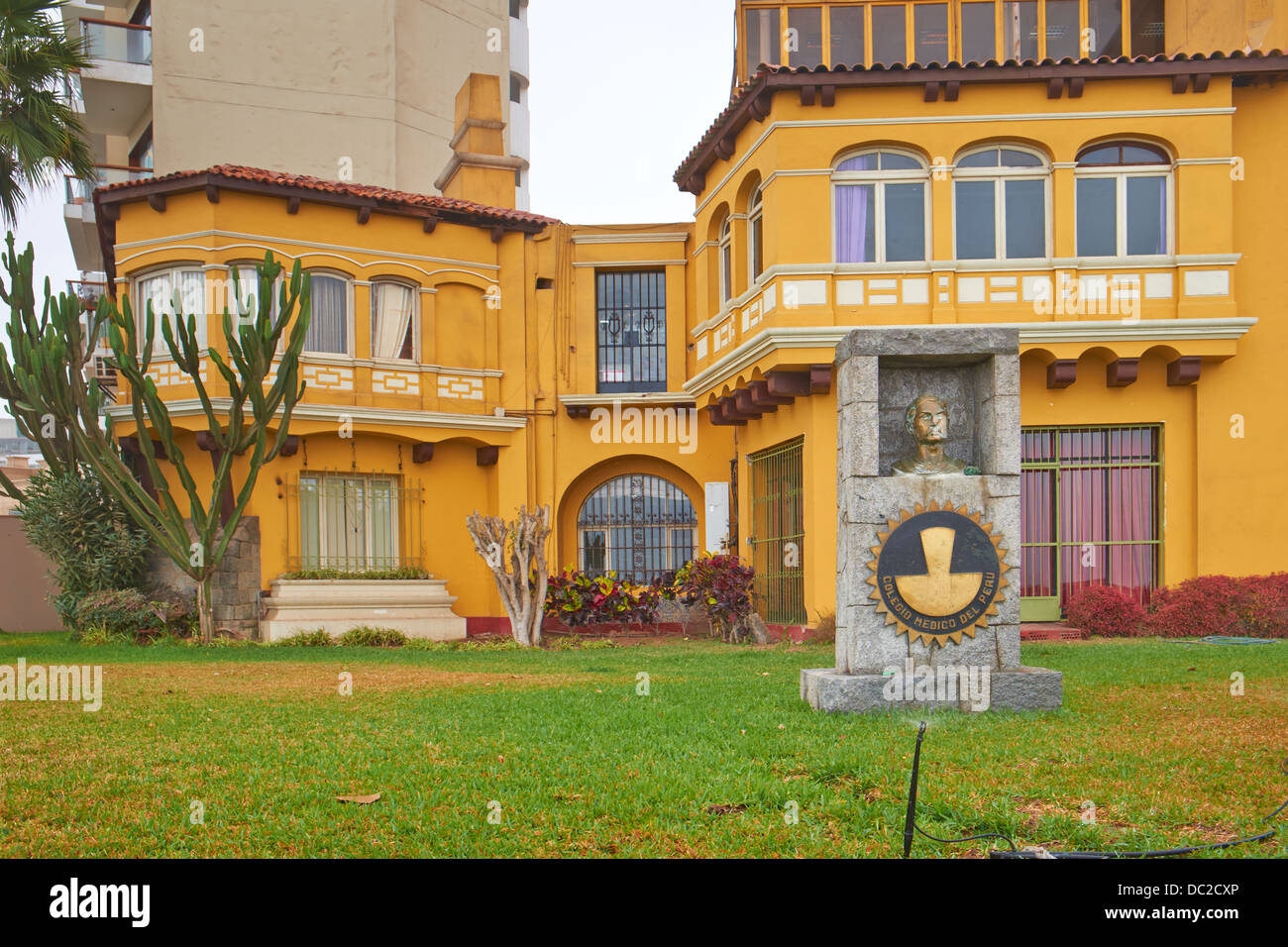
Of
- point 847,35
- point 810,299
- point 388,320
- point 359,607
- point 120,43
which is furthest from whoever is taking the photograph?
point 120,43

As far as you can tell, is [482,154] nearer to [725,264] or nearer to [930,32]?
[725,264]

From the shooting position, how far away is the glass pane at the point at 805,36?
19375mm

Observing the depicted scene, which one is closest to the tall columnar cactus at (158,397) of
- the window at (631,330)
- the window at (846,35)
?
the window at (631,330)

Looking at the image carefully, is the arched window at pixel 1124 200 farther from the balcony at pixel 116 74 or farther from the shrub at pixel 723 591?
the balcony at pixel 116 74

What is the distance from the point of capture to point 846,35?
19.3 meters

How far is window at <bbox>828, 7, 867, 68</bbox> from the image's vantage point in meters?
19.3

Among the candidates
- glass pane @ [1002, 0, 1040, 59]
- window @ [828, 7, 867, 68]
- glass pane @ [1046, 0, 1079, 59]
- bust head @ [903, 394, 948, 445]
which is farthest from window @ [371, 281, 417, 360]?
bust head @ [903, 394, 948, 445]

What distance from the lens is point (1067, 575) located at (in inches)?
701

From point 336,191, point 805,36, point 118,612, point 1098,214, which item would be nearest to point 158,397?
point 118,612

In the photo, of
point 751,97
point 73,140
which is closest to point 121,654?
point 73,140

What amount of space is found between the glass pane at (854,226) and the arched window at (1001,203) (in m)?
1.24

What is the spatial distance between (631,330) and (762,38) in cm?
569

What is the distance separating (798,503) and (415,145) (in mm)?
15747

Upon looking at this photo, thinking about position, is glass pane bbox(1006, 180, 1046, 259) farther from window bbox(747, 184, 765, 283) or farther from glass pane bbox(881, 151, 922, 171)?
window bbox(747, 184, 765, 283)
